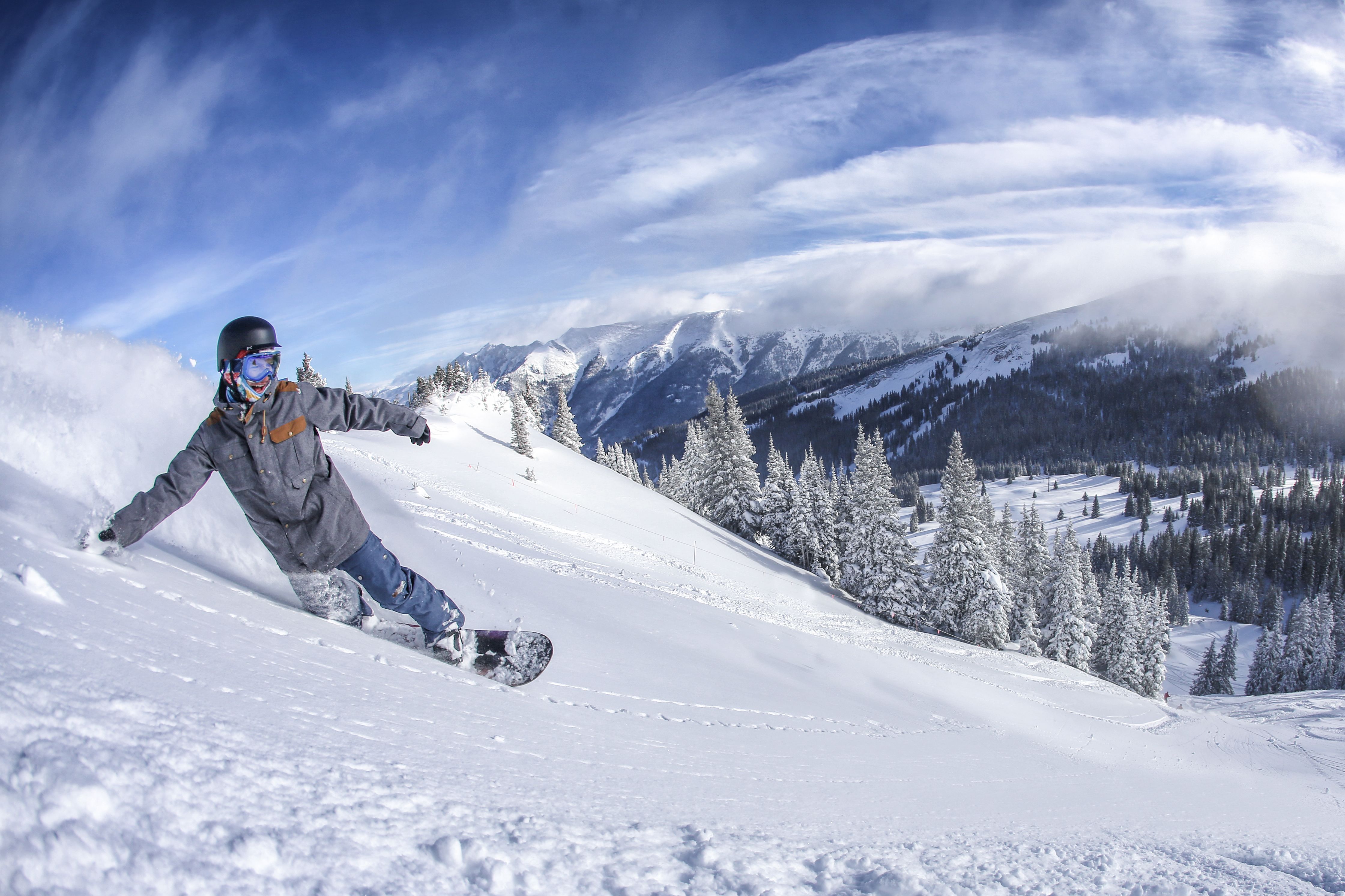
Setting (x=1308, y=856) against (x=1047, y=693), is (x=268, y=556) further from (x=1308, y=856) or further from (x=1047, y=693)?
(x=1047, y=693)

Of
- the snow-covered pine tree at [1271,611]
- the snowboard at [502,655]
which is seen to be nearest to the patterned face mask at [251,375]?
the snowboard at [502,655]

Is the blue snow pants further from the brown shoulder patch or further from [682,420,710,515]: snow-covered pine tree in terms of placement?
[682,420,710,515]: snow-covered pine tree

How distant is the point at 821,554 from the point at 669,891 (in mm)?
40209

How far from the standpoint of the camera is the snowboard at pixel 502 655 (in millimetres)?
4754

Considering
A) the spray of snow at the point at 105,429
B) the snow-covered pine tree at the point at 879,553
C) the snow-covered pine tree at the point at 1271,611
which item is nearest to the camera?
the spray of snow at the point at 105,429

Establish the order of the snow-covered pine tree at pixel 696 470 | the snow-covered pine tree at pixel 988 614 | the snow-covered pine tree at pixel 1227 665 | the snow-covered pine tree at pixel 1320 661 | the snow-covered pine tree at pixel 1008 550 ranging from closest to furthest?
the snow-covered pine tree at pixel 988 614 < the snow-covered pine tree at pixel 1008 550 < the snow-covered pine tree at pixel 696 470 < the snow-covered pine tree at pixel 1320 661 < the snow-covered pine tree at pixel 1227 665

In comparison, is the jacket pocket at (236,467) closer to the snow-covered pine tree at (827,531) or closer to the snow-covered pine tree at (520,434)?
the snow-covered pine tree at (520,434)

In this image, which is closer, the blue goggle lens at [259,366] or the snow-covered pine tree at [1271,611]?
the blue goggle lens at [259,366]

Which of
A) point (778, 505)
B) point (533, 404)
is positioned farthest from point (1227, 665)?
point (533, 404)

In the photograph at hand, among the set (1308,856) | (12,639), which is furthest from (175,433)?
(1308,856)

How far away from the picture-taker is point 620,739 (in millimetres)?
3859

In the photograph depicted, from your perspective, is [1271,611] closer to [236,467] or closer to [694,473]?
[694,473]

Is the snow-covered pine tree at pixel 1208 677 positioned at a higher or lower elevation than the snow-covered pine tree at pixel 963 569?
lower

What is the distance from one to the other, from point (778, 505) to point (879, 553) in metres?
8.05
